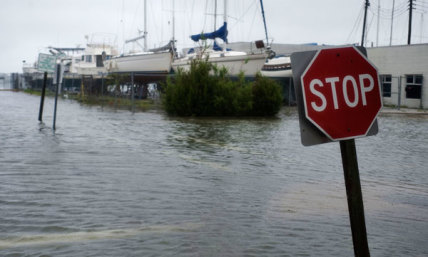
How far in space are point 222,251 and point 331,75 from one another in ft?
6.64

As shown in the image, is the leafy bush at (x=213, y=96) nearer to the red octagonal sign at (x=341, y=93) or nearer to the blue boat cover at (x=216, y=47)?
the blue boat cover at (x=216, y=47)

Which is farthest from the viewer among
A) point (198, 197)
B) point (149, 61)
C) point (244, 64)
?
point (149, 61)

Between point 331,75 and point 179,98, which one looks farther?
point 179,98

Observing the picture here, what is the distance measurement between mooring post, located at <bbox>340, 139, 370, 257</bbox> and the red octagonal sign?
12 centimetres

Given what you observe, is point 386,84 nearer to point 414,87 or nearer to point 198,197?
point 414,87

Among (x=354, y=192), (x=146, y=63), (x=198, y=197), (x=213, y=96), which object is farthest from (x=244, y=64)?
(x=354, y=192)

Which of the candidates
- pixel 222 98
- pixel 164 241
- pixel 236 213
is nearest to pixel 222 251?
pixel 164 241

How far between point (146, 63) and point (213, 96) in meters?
17.6

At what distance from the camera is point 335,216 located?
6570 mm

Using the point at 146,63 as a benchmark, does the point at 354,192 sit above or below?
below

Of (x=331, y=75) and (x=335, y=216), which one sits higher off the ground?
(x=331, y=75)

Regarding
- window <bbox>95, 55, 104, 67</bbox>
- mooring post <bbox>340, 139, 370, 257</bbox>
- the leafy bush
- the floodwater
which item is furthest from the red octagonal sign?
window <bbox>95, 55, 104, 67</bbox>

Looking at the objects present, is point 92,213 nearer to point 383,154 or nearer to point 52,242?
point 52,242

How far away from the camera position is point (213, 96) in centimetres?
2353
